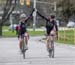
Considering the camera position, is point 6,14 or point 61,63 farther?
point 6,14

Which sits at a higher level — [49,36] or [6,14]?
[49,36]

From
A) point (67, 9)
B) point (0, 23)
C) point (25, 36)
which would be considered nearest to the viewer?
point (25, 36)

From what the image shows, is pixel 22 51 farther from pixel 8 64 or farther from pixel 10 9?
pixel 10 9

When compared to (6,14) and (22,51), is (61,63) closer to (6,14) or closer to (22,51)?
(22,51)

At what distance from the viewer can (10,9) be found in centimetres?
5275

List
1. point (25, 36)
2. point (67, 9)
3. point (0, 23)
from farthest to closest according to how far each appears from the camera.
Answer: point (67, 9) → point (0, 23) → point (25, 36)

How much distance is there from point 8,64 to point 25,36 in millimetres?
2832

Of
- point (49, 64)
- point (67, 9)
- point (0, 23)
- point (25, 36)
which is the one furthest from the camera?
point (67, 9)

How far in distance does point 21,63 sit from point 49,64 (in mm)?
1221

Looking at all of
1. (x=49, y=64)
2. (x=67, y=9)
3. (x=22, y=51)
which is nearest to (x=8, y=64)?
(x=49, y=64)

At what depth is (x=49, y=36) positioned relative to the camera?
18.7 m

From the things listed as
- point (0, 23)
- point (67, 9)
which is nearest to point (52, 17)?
point (0, 23)

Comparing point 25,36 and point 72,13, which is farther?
point 72,13

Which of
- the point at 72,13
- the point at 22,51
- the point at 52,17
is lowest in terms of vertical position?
the point at 72,13
